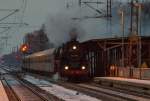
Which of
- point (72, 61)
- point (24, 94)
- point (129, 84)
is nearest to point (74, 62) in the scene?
point (72, 61)

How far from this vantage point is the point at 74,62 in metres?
45.1

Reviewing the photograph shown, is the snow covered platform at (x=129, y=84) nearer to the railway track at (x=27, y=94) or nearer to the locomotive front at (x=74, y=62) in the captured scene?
the locomotive front at (x=74, y=62)

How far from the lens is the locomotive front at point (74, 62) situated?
4462cm

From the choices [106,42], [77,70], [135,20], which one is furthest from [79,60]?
[135,20]

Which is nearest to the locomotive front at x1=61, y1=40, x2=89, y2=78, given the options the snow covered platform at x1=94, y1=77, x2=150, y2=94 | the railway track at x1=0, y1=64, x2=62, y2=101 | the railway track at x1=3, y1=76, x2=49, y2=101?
the snow covered platform at x1=94, y1=77, x2=150, y2=94

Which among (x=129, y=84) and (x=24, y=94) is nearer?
(x=24, y=94)

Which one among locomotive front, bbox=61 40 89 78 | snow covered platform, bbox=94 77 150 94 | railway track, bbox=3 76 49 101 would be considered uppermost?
locomotive front, bbox=61 40 89 78

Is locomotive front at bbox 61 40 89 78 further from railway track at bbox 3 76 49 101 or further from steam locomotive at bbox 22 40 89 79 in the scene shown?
railway track at bbox 3 76 49 101

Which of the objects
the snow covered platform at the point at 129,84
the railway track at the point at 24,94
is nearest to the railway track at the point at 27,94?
the railway track at the point at 24,94

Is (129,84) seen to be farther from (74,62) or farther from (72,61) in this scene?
(72,61)

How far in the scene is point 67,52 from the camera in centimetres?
4522

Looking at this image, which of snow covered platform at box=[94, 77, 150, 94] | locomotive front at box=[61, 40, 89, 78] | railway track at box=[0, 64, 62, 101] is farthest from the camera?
locomotive front at box=[61, 40, 89, 78]

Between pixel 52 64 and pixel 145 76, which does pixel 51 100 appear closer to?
pixel 145 76

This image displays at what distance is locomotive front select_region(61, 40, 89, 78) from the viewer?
44.6 meters
